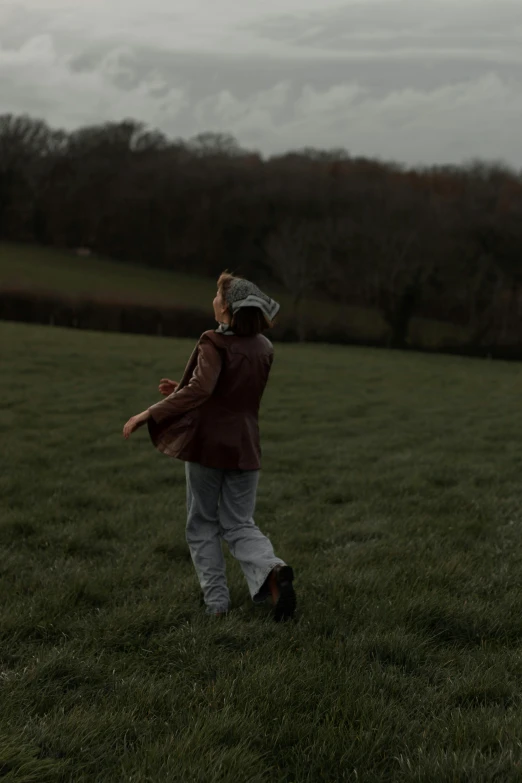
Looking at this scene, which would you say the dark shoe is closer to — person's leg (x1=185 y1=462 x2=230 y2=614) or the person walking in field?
the person walking in field

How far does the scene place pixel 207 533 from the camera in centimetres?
523

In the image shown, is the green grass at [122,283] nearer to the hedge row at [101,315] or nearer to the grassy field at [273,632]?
the hedge row at [101,315]

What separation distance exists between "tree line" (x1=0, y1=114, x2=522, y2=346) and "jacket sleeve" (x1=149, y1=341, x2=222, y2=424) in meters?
43.7

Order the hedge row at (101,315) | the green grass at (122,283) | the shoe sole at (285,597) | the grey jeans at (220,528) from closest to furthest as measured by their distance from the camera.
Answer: the shoe sole at (285,597) < the grey jeans at (220,528) < the hedge row at (101,315) < the green grass at (122,283)

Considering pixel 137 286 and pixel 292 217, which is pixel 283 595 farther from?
pixel 292 217

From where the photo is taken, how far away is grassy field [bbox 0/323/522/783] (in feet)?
10.8

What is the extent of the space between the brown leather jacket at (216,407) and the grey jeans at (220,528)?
0.17 metres

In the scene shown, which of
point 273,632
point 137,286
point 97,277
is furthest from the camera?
point 97,277

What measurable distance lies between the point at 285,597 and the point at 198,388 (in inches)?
56.1

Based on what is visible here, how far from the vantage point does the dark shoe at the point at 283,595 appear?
471 centimetres

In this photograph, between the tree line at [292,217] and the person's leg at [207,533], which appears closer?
the person's leg at [207,533]

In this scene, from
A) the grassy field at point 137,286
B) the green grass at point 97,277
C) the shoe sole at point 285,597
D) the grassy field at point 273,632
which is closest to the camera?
the grassy field at point 273,632

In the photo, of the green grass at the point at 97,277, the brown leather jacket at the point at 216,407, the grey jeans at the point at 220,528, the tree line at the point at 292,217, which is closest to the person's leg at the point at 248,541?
the grey jeans at the point at 220,528

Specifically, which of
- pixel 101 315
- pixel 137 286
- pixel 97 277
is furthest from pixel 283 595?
pixel 97 277
